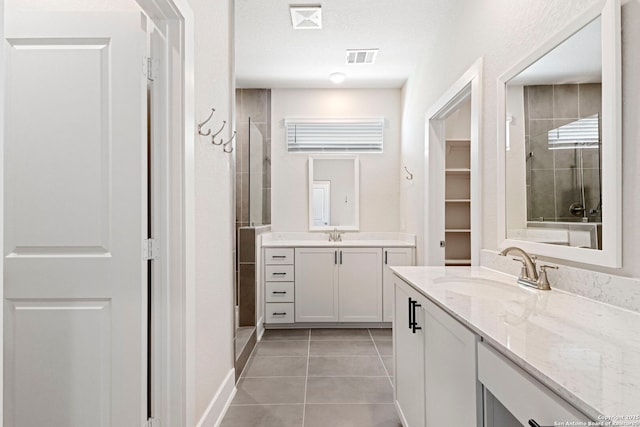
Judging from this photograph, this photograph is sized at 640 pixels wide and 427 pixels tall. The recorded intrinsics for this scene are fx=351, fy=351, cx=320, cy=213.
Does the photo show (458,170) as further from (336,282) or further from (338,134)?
(336,282)

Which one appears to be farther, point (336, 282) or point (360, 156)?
point (360, 156)

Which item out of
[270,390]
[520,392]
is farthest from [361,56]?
[520,392]

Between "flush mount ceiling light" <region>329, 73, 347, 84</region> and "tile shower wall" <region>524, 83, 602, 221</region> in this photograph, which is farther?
"flush mount ceiling light" <region>329, 73, 347, 84</region>

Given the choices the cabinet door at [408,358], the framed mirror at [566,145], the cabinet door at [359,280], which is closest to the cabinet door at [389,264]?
the cabinet door at [359,280]

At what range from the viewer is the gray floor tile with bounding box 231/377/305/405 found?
87.6 inches

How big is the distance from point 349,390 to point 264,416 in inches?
23.8

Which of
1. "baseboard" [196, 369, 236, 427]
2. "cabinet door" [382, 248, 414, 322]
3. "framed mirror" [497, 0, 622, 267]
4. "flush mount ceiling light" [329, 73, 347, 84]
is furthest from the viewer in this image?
"flush mount ceiling light" [329, 73, 347, 84]

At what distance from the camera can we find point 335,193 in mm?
4223

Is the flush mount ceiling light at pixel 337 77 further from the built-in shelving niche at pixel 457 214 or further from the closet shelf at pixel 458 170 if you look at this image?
the closet shelf at pixel 458 170

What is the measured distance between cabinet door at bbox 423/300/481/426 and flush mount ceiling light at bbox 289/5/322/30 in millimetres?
2276

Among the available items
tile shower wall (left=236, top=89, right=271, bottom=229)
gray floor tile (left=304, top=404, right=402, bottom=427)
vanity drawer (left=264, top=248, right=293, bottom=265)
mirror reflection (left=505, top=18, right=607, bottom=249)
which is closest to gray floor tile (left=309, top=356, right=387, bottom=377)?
gray floor tile (left=304, top=404, right=402, bottom=427)

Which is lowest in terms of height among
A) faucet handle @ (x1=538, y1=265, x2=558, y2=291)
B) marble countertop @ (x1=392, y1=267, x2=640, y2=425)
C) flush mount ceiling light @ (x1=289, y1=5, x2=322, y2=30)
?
marble countertop @ (x1=392, y1=267, x2=640, y2=425)

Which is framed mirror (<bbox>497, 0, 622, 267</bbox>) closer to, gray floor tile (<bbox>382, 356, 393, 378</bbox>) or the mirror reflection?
the mirror reflection

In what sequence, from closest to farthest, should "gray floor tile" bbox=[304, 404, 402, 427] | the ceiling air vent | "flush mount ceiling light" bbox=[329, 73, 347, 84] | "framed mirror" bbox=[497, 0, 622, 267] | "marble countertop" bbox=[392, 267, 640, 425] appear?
1. "marble countertop" bbox=[392, 267, 640, 425]
2. "framed mirror" bbox=[497, 0, 622, 267]
3. "gray floor tile" bbox=[304, 404, 402, 427]
4. the ceiling air vent
5. "flush mount ceiling light" bbox=[329, 73, 347, 84]
